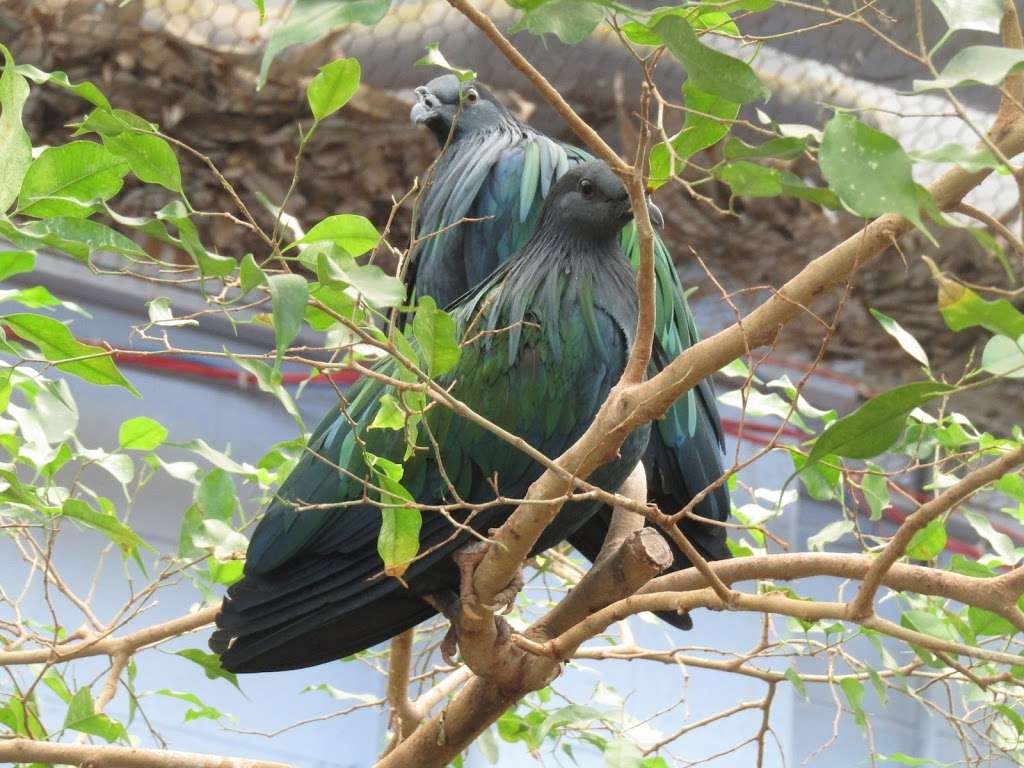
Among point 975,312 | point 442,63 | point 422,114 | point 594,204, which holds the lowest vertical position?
point 975,312

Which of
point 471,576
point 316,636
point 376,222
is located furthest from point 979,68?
point 376,222

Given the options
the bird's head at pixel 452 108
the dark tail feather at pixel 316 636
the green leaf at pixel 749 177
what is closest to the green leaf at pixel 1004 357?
the green leaf at pixel 749 177

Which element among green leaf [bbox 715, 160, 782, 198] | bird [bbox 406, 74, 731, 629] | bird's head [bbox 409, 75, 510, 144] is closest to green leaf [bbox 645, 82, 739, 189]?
green leaf [bbox 715, 160, 782, 198]

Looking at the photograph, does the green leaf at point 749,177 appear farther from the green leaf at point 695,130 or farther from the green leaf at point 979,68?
the green leaf at point 979,68

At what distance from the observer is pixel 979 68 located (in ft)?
1.36

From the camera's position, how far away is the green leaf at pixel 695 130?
644 millimetres

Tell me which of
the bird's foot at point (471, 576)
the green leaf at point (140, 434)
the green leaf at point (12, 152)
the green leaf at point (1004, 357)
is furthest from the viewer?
the green leaf at point (140, 434)

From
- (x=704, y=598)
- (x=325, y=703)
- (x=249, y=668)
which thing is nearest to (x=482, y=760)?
(x=325, y=703)

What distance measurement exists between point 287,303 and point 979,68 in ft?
0.85

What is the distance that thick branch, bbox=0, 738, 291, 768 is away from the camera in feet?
3.12

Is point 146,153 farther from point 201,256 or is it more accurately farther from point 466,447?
point 466,447

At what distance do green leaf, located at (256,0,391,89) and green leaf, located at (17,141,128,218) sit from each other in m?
0.25

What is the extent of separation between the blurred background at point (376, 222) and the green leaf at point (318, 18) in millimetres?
758

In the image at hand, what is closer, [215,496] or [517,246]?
[215,496]
